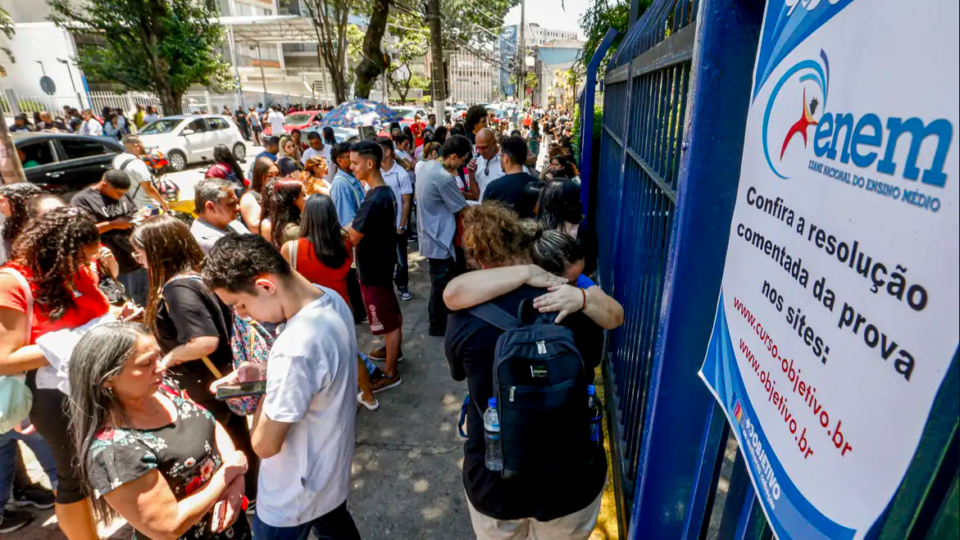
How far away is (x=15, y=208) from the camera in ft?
10.2

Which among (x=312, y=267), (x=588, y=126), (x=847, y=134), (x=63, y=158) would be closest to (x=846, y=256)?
(x=847, y=134)

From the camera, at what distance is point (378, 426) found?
3.58m

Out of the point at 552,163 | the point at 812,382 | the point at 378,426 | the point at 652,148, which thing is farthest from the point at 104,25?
the point at 812,382

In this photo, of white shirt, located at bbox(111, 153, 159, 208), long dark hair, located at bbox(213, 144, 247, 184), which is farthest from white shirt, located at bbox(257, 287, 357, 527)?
white shirt, located at bbox(111, 153, 159, 208)

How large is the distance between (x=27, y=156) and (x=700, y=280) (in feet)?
37.8

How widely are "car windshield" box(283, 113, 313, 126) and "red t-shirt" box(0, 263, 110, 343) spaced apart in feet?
62.7

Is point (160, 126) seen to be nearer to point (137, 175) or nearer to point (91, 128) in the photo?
point (91, 128)

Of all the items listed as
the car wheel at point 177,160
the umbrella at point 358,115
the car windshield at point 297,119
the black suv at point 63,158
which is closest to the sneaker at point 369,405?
the black suv at point 63,158

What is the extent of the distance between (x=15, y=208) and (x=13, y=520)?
194 centimetres

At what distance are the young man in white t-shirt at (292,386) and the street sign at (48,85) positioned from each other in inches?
1177

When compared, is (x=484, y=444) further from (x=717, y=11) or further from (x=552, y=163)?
(x=552, y=163)

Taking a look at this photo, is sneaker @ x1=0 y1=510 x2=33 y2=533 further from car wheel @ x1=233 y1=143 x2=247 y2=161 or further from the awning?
the awning

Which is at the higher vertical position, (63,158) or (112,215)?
→ (63,158)

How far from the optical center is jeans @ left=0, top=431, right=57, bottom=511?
2531 mm
